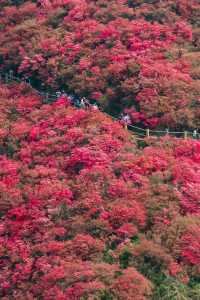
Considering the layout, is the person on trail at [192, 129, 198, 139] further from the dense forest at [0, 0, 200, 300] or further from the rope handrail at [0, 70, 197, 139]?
the dense forest at [0, 0, 200, 300]

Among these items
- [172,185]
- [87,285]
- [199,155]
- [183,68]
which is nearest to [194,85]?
[183,68]

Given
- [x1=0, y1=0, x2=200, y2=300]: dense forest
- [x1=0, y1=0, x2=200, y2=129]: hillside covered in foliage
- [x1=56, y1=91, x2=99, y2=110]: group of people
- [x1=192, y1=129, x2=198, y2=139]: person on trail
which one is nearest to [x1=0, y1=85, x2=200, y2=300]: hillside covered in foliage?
[x1=0, y1=0, x2=200, y2=300]: dense forest

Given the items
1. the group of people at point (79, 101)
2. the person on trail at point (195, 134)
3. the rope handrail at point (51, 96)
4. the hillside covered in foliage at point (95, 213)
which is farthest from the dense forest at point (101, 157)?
the person on trail at point (195, 134)

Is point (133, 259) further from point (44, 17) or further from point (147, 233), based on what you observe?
point (44, 17)

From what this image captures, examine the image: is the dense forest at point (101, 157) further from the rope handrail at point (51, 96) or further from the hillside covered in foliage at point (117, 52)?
the rope handrail at point (51, 96)

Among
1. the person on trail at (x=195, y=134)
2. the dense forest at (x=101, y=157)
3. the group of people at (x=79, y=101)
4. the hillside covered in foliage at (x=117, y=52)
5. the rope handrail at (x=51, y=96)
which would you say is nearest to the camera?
the dense forest at (x=101, y=157)

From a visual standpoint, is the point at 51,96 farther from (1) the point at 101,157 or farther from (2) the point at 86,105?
(1) the point at 101,157
